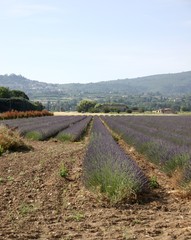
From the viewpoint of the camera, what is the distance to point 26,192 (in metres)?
8.93

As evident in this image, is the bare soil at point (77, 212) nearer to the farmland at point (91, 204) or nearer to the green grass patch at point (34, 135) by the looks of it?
the farmland at point (91, 204)

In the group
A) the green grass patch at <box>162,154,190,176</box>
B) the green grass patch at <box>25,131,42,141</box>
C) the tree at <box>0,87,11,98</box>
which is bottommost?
the green grass patch at <box>25,131,42,141</box>

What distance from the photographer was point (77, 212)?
7.05m

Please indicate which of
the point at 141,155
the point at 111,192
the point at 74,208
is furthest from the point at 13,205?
the point at 141,155

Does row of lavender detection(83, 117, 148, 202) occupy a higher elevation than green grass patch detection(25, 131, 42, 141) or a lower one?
higher

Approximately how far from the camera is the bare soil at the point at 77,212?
5.69 m

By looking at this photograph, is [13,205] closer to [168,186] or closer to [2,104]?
[168,186]

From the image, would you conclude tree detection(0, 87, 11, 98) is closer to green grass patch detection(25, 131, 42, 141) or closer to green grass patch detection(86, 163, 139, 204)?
green grass patch detection(25, 131, 42, 141)

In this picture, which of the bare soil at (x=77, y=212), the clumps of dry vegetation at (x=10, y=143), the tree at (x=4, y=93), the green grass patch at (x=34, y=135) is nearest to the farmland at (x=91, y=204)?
the bare soil at (x=77, y=212)

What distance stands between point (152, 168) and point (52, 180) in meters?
3.65

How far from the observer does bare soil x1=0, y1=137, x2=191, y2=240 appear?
Result: 569cm

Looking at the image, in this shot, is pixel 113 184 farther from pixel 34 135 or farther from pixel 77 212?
pixel 34 135

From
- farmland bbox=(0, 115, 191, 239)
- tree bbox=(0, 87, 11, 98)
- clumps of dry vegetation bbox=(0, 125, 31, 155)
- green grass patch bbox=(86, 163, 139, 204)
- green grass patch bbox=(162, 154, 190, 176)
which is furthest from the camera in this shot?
tree bbox=(0, 87, 11, 98)

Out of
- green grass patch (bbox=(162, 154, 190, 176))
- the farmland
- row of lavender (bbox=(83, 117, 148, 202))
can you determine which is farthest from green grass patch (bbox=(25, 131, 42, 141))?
row of lavender (bbox=(83, 117, 148, 202))
